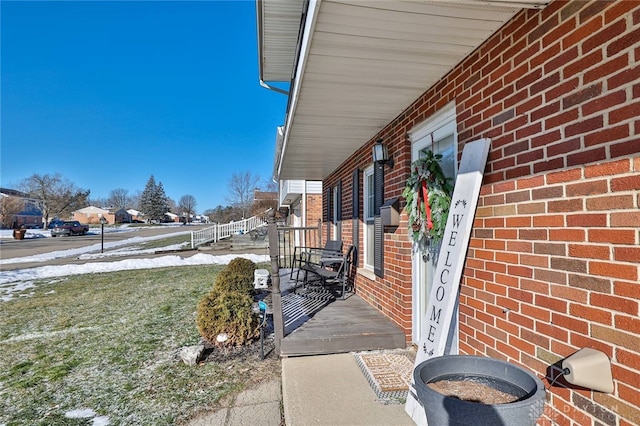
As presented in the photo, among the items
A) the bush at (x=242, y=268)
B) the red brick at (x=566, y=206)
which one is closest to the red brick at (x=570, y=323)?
the red brick at (x=566, y=206)

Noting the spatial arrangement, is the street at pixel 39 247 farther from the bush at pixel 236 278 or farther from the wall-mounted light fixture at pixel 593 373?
the wall-mounted light fixture at pixel 593 373

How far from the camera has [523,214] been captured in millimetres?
1906

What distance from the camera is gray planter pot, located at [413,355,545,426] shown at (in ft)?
→ 4.07

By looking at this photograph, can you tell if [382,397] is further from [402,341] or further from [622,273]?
[622,273]

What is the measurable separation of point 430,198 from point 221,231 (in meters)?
18.4

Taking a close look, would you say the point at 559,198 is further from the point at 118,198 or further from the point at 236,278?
the point at 118,198

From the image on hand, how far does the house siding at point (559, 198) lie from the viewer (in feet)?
4.47

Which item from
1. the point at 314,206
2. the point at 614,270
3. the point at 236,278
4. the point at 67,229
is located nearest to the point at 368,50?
the point at 614,270

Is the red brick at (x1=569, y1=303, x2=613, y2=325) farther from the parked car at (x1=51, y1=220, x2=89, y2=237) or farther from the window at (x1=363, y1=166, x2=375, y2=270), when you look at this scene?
the parked car at (x1=51, y1=220, x2=89, y2=237)

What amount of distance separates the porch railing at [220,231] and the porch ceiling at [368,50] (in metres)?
15.0

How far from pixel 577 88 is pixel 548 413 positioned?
1.59 metres

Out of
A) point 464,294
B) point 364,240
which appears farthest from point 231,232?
point 464,294

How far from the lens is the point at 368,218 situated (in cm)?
512

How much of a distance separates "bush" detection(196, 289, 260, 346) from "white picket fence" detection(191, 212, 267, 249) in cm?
1464
